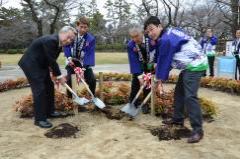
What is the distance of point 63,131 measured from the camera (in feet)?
18.3

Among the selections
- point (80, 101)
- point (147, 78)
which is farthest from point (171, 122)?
point (80, 101)

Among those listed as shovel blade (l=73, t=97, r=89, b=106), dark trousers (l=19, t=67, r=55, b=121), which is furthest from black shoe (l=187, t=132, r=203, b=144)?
dark trousers (l=19, t=67, r=55, b=121)

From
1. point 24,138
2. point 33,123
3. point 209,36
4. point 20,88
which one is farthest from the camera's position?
point 209,36

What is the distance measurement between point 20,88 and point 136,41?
17.7 ft

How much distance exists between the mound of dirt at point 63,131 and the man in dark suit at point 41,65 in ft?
0.70

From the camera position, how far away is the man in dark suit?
18.7 feet

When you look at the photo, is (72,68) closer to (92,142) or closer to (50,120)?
(50,120)

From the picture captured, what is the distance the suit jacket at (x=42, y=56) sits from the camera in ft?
18.7

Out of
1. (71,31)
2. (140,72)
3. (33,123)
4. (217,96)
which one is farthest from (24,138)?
(217,96)

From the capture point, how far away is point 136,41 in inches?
242

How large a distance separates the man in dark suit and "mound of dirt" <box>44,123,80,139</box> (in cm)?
21

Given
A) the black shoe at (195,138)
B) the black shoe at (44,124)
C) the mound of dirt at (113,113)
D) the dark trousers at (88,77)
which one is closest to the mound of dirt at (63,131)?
the black shoe at (44,124)

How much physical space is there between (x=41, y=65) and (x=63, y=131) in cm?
111

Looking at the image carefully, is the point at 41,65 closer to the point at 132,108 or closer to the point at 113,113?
the point at 113,113
